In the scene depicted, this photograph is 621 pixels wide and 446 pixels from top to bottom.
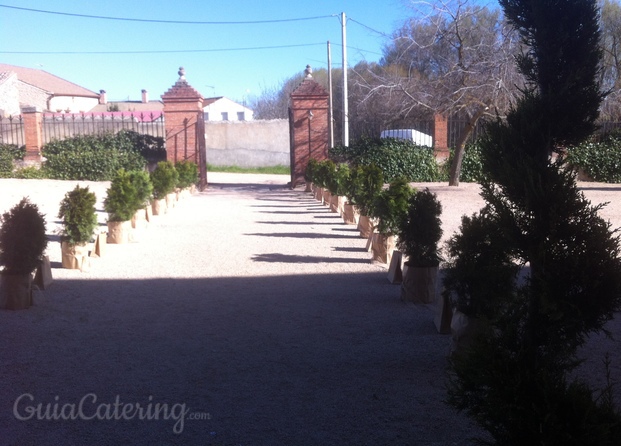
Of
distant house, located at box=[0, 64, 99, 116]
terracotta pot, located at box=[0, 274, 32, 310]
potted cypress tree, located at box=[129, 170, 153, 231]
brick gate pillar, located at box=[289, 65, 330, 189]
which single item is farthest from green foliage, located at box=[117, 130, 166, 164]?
distant house, located at box=[0, 64, 99, 116]

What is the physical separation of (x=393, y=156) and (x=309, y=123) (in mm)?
3142

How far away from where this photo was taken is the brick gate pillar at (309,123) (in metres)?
23.0

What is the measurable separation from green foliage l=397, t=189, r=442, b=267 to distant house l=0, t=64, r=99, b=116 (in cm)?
3908

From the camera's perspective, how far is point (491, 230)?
469 cm

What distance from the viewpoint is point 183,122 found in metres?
22.5

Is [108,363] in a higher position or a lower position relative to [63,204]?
lower

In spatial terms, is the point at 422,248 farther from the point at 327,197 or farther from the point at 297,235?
the point at 327,197

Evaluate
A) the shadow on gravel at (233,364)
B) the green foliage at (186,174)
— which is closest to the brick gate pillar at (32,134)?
the green foliage at (186,174)

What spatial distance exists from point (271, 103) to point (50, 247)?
49739 millimetres

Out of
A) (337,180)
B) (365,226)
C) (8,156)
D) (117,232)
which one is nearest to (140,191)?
(117,232)

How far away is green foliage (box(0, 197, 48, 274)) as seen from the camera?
6797 millimetres

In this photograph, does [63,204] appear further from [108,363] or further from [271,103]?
[271,103]

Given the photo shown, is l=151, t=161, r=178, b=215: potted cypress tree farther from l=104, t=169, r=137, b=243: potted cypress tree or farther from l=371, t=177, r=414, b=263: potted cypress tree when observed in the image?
l=371, t=177, r=414, b=263: potted cypress tree

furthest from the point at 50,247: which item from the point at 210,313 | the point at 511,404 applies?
the point at 511,404
